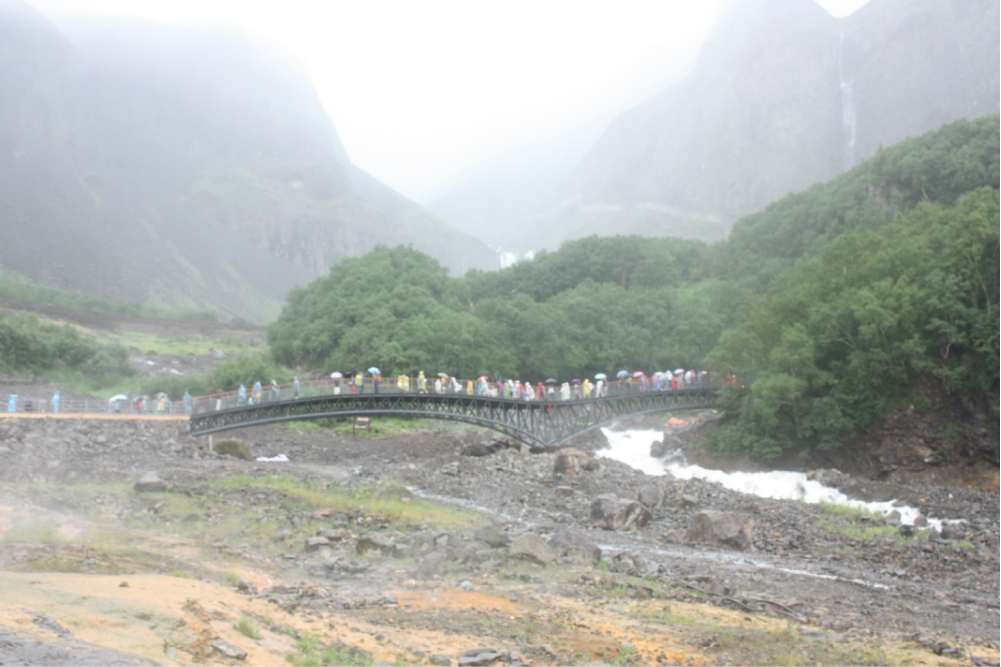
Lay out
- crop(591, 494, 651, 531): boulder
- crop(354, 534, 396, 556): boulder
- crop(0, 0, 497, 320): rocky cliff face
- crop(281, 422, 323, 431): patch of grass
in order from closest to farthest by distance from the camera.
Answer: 1. crop(354, 534, 396, 556): boulder
2. crop(591, 494, 651, 531): boulder
3. crop(281, 422, 323, 431): patch of grass
4. crop(0, 0, 497, 320): rocky cliff face

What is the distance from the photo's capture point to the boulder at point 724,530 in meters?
24.4

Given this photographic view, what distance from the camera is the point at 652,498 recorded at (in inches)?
1248

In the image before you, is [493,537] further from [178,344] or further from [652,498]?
[178,344]

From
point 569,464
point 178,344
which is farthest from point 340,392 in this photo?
point 178,344

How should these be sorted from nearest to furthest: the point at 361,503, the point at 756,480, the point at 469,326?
the point at 361,503 → the point at 756,480 → the point at 469,326

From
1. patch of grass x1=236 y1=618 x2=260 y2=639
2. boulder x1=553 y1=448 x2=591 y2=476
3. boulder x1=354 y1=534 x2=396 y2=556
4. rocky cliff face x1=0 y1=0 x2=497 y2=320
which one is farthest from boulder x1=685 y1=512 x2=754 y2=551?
rocky cliff face x1=0 y1=0 x2=497 y2=320

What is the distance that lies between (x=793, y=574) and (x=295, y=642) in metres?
16.1

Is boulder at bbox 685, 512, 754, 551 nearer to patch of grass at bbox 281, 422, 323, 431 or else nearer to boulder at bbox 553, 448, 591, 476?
boulder at bbox 553, 448, 591, 476

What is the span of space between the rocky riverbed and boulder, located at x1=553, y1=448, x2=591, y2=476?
4045mm

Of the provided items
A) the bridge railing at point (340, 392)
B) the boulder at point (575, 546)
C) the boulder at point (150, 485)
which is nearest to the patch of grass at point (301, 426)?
the bridge railing at point (340, 392)

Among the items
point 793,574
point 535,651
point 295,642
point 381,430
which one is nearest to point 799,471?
point 793,574

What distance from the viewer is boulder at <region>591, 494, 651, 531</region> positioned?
89.4 feet

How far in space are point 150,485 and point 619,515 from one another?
18076mm

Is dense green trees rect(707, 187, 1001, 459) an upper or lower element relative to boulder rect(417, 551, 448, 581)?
upper
